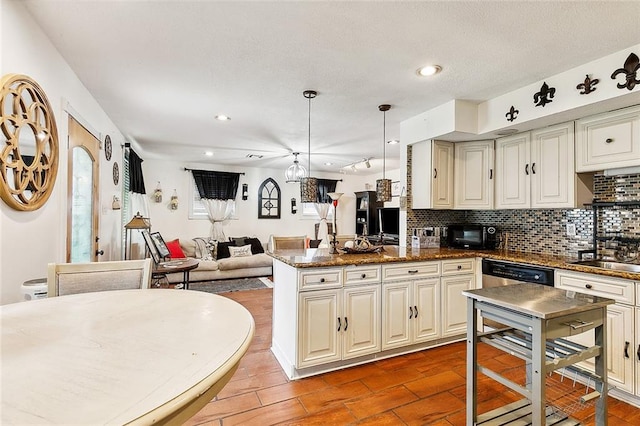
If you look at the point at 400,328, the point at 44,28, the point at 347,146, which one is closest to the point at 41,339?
the point at 44,28

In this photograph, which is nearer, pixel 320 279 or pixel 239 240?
pixel 320 279

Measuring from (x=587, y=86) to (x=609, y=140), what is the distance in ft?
1.62

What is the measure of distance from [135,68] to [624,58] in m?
3.60

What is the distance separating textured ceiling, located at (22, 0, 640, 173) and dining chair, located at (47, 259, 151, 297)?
1454mm

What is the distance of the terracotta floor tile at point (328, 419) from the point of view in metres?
1.88

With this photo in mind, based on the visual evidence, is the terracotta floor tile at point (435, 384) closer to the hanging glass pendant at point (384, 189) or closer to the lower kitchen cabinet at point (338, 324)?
the lower kitchen cabinet at point (338, 324)

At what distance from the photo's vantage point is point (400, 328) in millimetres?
2756

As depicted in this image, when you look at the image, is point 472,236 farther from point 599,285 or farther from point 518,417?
point 518,417

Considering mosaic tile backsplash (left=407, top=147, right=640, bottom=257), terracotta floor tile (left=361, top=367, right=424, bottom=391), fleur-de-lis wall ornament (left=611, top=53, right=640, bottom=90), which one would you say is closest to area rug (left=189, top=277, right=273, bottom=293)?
mosaic tile backsplash (left=407, top=147, right=640, bottom=257)

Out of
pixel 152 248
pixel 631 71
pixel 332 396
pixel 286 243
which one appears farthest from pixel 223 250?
pixel 631 71

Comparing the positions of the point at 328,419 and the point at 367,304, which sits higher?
the point at 367,304

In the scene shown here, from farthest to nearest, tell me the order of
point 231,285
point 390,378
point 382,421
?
point 231,285, point 390,378, point 382,421

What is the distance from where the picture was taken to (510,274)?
282 centimetres

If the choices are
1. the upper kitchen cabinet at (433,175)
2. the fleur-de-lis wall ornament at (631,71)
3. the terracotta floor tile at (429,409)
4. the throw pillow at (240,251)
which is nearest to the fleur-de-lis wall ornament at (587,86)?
the fleur-de-lis wall ornament at (631,71)
